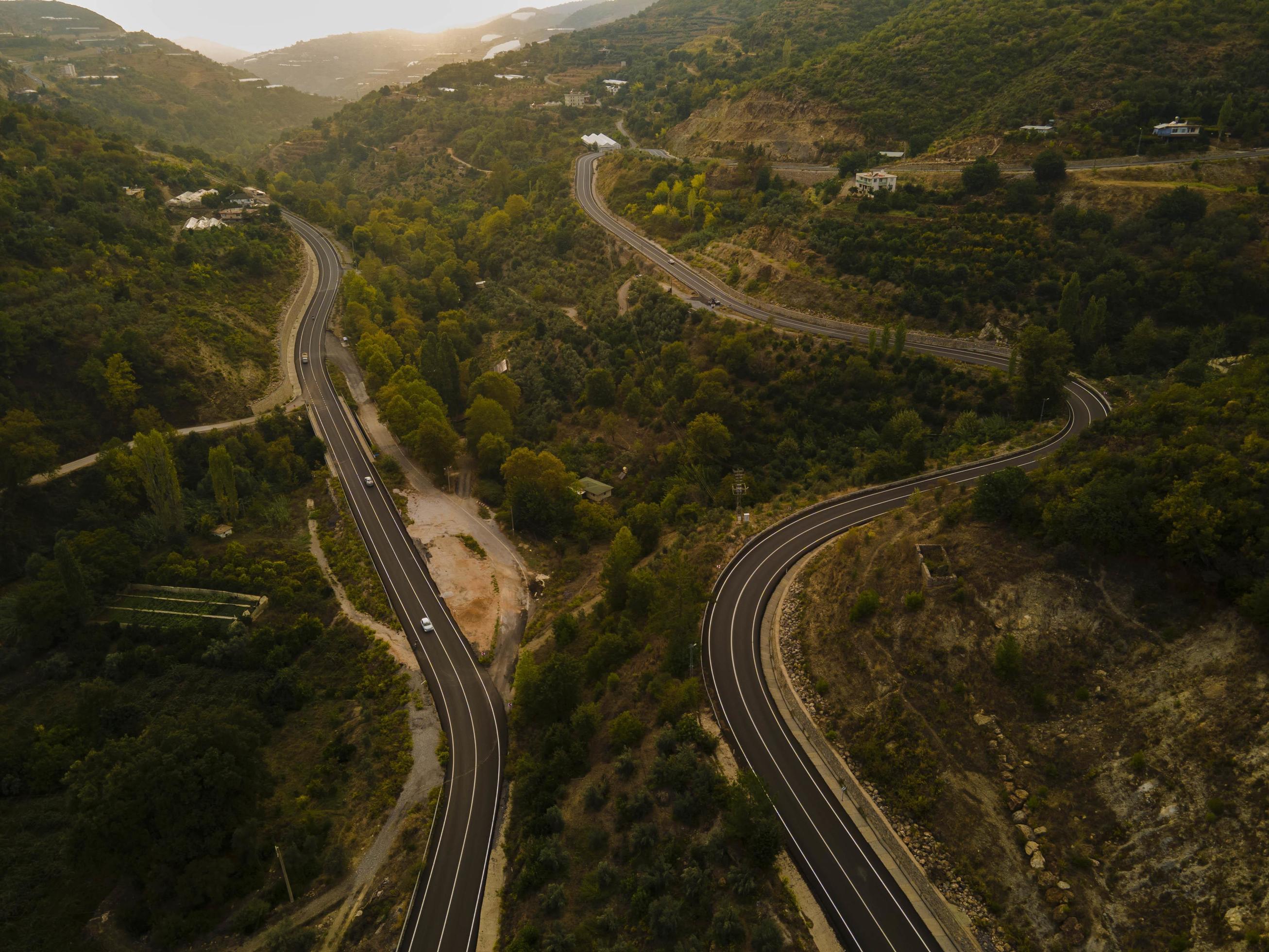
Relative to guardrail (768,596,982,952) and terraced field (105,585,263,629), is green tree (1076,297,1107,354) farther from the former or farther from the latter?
terraced field (105,585,263,629)

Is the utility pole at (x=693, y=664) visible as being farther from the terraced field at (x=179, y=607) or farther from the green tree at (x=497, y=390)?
the green tree at (x=497, y=390)

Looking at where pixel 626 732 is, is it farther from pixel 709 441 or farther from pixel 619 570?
pixel 709 441

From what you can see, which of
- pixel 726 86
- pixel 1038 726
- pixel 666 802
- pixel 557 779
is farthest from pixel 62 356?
pixel 726 86

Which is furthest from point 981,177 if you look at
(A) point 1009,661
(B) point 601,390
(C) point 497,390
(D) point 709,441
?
(A) point 1009,661

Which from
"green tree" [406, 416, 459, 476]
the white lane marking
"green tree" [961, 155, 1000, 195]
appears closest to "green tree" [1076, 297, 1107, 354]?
the white lane marking

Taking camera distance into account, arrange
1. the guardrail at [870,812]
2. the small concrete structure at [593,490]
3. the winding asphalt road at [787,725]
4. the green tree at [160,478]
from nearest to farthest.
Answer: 1. the guardrail at [870,812]
2. the winding asphalt road at [787,725]
3. the green tree at [160,478]
4. the small concrete structure at [593,490]

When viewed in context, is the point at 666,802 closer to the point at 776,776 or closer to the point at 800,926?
the point at 776,776

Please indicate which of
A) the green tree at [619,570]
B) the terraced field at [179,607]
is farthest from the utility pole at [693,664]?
the terraced field at [179,607]
